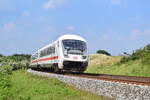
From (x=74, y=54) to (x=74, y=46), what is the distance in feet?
2.67

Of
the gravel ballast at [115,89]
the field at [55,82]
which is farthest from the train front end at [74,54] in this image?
the gravel ballast at [115,89]

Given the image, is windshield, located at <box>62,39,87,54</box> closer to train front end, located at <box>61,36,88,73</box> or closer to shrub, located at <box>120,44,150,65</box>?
train front end, located at <box>61,36,88,73</box>

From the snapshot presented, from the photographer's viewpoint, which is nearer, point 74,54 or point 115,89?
point 115,89

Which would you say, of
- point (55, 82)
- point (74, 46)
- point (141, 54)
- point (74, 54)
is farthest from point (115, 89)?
point (141, 54)

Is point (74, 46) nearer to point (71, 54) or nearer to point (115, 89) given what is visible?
point (71, 54)

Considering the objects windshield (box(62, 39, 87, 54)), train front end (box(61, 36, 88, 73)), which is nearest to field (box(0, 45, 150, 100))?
train front end (box(61, 36, 88, 73))

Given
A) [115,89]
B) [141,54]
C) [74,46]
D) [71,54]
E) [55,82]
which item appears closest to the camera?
[115,89]

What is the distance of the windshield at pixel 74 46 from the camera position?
2427 centimetres

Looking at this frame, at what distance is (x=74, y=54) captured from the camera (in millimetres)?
24047

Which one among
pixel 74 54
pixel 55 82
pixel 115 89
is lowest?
pixel 115 89

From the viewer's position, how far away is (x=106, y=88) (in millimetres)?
14750

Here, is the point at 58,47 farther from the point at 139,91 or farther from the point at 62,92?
the point at 139,91

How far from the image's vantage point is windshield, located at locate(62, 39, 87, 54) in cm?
2427

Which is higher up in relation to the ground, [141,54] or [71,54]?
[141,54]
